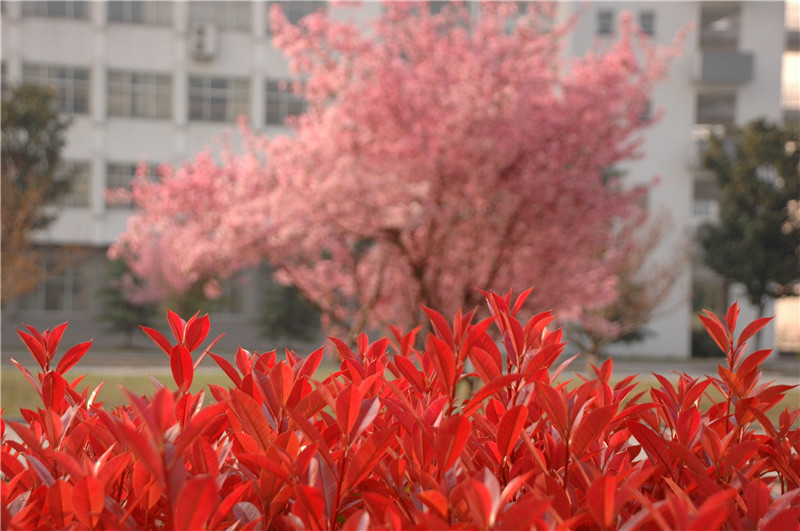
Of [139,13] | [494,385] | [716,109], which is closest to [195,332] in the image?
[494,385]

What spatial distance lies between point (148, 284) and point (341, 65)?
1849cm

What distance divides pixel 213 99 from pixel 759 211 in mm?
20361

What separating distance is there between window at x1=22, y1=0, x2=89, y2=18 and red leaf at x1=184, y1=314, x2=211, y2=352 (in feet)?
100

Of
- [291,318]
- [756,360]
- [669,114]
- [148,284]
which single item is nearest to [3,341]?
[148,284]

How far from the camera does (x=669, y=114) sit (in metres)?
30.0

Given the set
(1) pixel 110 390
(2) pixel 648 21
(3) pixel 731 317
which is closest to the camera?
(3) pixel 731 317

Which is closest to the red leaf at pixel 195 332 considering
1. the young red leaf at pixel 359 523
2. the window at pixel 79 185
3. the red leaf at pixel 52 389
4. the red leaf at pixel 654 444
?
the red leaf at pixel 52 389

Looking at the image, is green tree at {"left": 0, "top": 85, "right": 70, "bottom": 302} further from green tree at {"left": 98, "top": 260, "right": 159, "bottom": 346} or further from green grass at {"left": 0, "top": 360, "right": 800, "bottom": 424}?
green grass at {"left": 0, "top": 360, "right": 800, "bottom": 424}

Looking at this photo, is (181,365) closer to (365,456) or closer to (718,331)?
(365,456)

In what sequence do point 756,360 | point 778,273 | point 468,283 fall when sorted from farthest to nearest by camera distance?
point 778,273
point 468,283
point 756,360

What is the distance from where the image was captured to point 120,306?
27.2 m

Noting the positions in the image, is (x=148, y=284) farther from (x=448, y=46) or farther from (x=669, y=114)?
(x=669, y=114)

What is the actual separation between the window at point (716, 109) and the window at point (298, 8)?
1669 centimetres

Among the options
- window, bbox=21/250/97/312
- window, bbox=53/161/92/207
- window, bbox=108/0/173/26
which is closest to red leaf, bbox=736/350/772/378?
window, bbox=53/161/92/207
